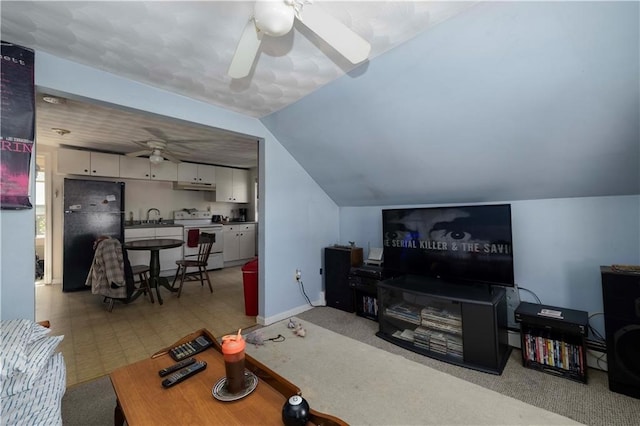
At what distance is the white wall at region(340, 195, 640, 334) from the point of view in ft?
6.59

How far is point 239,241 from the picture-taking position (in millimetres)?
5848

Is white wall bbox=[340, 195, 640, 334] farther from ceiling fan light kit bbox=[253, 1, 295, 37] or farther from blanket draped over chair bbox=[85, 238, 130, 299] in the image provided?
blanket draped over chair bbox=[85, 238, 130, 299]

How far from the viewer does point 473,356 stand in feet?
6.79

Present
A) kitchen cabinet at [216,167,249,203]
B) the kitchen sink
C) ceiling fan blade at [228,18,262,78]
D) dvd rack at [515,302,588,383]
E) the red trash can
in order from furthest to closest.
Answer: kitchen cabinet at [216,167,249,203]
the kitchen sink
the red trash can
dvd rack at [515,302,588,383]
ceiling fan blade at [228,18,262,78]

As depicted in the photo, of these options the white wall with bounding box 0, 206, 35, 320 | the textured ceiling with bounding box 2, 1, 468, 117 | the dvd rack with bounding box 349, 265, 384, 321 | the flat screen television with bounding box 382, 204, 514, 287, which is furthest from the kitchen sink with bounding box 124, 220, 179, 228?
the flat screen television with bounding box 382, 204, 514, 287

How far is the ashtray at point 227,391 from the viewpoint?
1.14m

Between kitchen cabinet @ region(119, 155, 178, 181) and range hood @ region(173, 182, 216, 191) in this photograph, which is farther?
range hood @ region(173, 182, 216, 191)

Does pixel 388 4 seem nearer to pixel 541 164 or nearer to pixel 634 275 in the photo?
pixel 541 164

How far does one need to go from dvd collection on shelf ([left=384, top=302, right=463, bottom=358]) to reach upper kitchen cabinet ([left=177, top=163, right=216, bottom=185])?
460 centimetres

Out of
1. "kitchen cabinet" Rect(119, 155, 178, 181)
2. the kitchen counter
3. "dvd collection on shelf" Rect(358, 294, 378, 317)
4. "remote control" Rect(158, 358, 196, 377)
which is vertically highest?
"kitchen cabinet" Rect(119, 155, 178, 181)

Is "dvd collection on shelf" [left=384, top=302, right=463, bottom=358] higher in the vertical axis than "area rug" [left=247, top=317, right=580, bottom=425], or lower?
higher

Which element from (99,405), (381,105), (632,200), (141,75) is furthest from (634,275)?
(141,75)

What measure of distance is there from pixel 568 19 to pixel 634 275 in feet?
5.32

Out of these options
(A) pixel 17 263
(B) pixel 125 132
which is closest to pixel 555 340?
(A) pixel 17 263
